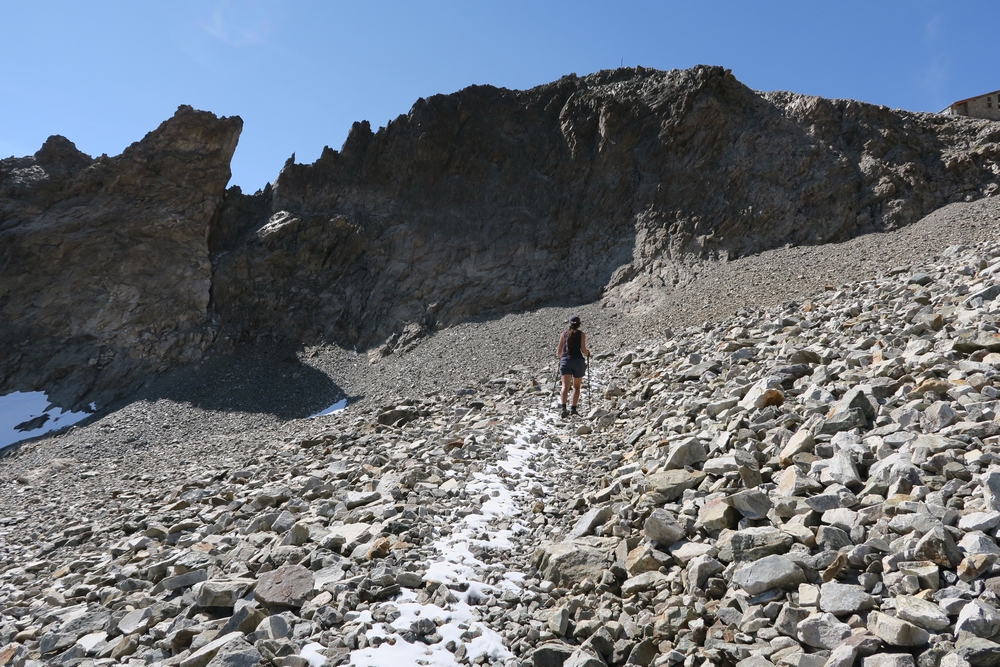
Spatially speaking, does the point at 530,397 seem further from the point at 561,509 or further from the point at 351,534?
the point at 351,534

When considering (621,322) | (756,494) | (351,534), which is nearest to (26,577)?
(351,534)

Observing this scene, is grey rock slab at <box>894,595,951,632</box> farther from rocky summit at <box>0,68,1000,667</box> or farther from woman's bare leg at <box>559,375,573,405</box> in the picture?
woman's bare leg at <box>559,375,573,405</box>

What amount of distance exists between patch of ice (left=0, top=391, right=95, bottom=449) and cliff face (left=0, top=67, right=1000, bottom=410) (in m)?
1.08

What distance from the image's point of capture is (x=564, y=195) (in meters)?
31.4

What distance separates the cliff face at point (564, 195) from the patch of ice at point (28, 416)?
830 centimetres

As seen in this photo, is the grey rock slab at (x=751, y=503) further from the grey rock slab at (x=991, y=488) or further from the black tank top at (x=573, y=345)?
the black tank top at (x=573, y=345)

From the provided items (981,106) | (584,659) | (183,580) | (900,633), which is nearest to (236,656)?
(183,580)

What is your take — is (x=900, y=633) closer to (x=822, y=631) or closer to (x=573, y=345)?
(x=822, y=631)

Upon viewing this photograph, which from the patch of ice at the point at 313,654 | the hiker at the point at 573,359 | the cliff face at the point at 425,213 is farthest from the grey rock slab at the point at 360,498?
the cliff face at the point at 425,213

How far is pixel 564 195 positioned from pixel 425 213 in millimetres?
7922

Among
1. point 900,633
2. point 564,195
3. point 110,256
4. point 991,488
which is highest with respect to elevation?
point 564,195

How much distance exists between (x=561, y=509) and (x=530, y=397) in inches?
256

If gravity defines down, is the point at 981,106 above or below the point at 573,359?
above

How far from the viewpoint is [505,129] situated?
33.6 metres
